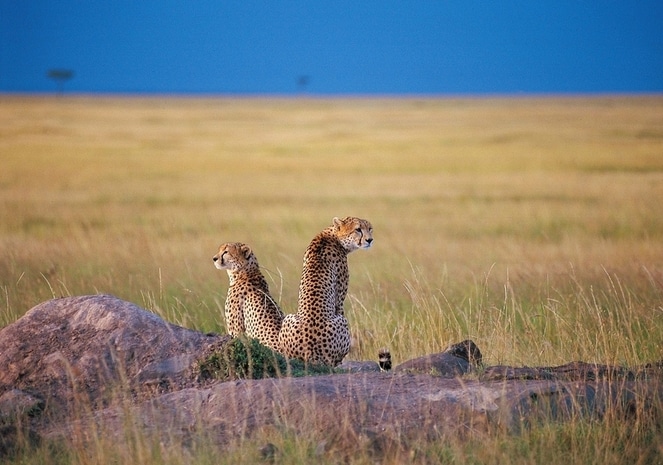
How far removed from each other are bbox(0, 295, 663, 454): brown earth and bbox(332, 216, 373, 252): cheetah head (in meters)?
0.88

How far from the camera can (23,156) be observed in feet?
114

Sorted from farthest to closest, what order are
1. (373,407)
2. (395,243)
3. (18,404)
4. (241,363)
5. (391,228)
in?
(391,228), (395,243), (241,363), (18,404), (373,407)

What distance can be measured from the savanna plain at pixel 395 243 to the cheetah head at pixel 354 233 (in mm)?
1064

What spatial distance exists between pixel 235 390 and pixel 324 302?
1.32m

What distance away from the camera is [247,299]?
24.9 ft

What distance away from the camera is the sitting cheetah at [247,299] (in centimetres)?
743

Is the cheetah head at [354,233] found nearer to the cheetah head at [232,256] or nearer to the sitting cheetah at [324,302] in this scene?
the sitting cheetah at [324,302]

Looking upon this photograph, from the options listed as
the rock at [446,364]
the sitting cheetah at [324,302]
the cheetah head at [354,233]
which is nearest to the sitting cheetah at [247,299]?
the sitting cheetah at [324,302]

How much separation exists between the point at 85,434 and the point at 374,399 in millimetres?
1543

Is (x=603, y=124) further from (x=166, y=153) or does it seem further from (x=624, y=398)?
(x=624, y=398)

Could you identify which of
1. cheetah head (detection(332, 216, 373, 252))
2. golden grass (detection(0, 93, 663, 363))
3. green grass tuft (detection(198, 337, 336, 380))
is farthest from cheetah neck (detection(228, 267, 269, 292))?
golden grass (detection(0, 93, 663, 363))

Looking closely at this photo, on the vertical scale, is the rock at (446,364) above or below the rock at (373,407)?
above

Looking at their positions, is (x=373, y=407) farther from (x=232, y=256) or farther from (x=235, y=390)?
(x=232, y=256)

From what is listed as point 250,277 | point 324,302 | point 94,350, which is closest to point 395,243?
point 250,277
